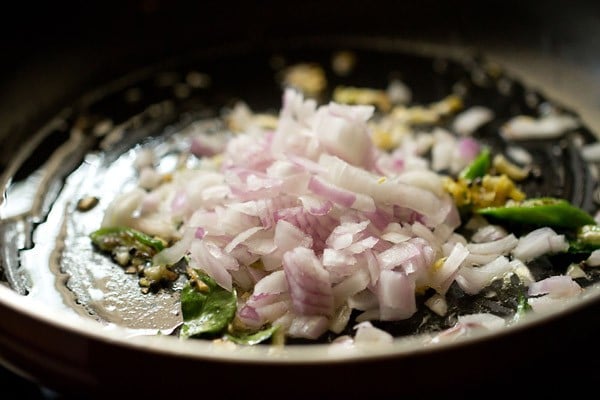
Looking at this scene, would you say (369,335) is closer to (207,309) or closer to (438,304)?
(438,304)

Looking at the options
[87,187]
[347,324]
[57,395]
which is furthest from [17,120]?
[347,324]

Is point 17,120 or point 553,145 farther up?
point 17,120

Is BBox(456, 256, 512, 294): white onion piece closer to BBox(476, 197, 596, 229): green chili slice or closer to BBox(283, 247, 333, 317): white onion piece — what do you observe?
BBox(476, 197, 596, 229): green chili slice

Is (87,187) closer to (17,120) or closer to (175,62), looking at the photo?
(17,120)

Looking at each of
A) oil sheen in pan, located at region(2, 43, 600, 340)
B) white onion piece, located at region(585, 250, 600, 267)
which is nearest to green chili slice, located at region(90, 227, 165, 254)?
oil sheen in pan, located at region(2, 43, 600, 340)

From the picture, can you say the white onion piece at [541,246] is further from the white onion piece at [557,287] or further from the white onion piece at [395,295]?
the white onion piece at [395,295]

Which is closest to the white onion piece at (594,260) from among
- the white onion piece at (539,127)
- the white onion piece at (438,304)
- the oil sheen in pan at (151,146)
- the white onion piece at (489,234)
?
the oil sheen in pan at (151,146)
